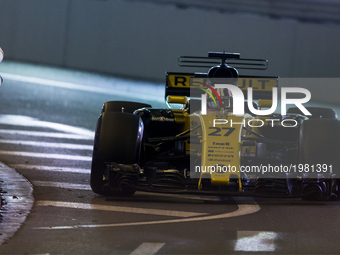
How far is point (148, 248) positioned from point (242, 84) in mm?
4095

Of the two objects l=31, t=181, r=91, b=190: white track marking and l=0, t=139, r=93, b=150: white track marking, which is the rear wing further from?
l=0, t=139, r=93, b=150: white track marking

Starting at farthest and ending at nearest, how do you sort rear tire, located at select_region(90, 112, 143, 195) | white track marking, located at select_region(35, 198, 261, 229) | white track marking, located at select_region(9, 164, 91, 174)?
1. white track marking, located at select_region(9, 164, 91, 174)
2. rear tire, located at select_region(90, 112, 143, 195)
3. white track marking, located at select_region(35, 198, 261, 229)

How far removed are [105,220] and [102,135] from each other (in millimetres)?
1366

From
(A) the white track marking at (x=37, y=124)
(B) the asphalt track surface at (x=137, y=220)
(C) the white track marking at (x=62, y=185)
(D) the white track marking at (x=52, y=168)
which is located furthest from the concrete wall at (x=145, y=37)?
(C) the white track marking at (x=62, y=185)

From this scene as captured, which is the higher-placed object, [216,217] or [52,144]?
[52,144]

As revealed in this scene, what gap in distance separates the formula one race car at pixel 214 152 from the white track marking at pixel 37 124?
5.27 metres

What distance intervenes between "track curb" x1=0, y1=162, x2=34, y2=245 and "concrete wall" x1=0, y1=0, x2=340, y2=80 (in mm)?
5345

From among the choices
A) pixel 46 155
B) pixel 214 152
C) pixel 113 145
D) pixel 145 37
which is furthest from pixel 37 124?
pixel 214 152

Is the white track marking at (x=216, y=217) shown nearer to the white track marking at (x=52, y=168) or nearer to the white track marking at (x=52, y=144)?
the white track marking at (x=52, y=168)

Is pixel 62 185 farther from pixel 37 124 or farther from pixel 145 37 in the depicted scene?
pixel 145 37

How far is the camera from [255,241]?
14.1ft

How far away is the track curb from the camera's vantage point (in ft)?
14.9

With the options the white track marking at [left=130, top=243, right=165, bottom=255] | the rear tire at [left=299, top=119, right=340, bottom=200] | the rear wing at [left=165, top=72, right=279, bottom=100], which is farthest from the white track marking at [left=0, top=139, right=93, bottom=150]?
the white track marking at [left=130, top=243, right=165, bottom=255]

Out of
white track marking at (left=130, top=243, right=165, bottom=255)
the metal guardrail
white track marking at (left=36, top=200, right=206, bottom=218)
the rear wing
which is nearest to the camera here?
white track marking at (left=130, top=243, right=165, bottom=255)
